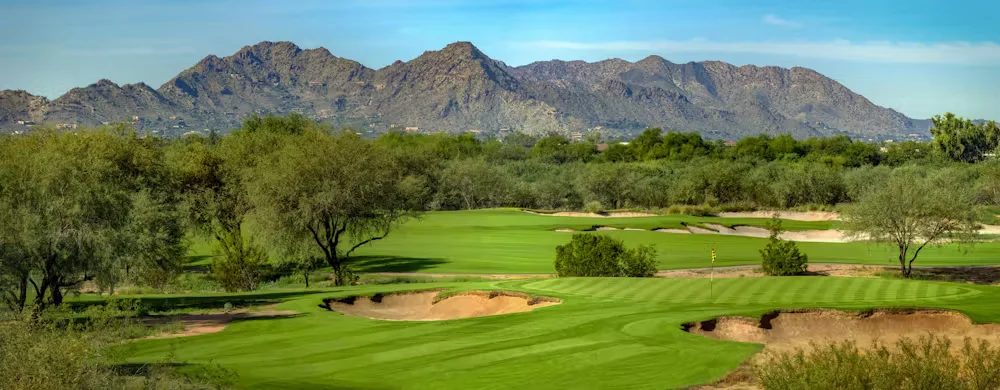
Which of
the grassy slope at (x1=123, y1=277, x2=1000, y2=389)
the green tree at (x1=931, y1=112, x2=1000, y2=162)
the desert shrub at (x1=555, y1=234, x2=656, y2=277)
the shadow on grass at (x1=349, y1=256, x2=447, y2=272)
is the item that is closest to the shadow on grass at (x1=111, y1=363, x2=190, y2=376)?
the grassy slope at (x1=123, y1=277, x2=1000, y2=389)

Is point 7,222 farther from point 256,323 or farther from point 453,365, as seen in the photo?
point 453,365

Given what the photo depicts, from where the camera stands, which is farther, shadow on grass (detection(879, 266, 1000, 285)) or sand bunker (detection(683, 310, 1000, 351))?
shadow on grass (detection(879, 266, 1000, 285))

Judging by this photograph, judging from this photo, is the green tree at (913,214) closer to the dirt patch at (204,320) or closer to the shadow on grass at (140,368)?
the dirt patch at (204,320)

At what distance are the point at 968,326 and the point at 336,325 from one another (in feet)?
55.5

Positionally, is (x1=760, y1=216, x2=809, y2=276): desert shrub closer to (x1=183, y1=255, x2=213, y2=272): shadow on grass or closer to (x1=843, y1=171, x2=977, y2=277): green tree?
(x1=843, y1=171, x2=977, y2=277): green tree

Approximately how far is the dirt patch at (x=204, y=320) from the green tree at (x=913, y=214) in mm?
28054

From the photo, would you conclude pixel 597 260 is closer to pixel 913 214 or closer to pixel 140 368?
pixel 913 214

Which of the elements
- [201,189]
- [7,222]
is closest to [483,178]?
[201,189]

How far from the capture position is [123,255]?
88.2ft

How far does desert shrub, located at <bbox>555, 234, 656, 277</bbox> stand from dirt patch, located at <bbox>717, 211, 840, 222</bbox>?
1761 inches

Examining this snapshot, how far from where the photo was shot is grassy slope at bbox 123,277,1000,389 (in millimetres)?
17859

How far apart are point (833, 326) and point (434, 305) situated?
1343 centimetres

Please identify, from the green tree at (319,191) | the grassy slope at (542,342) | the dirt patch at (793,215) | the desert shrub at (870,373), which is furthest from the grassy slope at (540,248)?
the desert shrub at (870,373)

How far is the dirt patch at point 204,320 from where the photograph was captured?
23219mm
